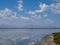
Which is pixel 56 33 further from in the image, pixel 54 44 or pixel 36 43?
pixel 36 43

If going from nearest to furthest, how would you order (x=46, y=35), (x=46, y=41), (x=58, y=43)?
(x=58, y=43) < (x=46, y=41) < (x=46, y=35)

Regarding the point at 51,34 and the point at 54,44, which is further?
the point at 51,34

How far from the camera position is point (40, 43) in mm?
16062

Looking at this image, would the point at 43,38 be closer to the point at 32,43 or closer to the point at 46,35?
the point at 46,35

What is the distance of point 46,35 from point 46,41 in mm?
1528

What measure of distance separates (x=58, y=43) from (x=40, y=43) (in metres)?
1.95

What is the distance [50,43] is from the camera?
1576cm

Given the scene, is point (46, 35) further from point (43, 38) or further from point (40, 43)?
point (40, 43)

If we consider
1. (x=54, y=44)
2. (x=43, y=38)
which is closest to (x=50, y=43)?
(x=54, y=44)

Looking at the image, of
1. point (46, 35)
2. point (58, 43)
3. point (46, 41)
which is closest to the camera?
point (58, 43)

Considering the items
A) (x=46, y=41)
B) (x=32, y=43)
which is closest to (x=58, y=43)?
(x=46, y=41)

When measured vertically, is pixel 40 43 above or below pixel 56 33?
below

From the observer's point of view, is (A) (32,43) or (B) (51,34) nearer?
(A) (32,43)

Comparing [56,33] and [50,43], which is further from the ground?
[56,33]
